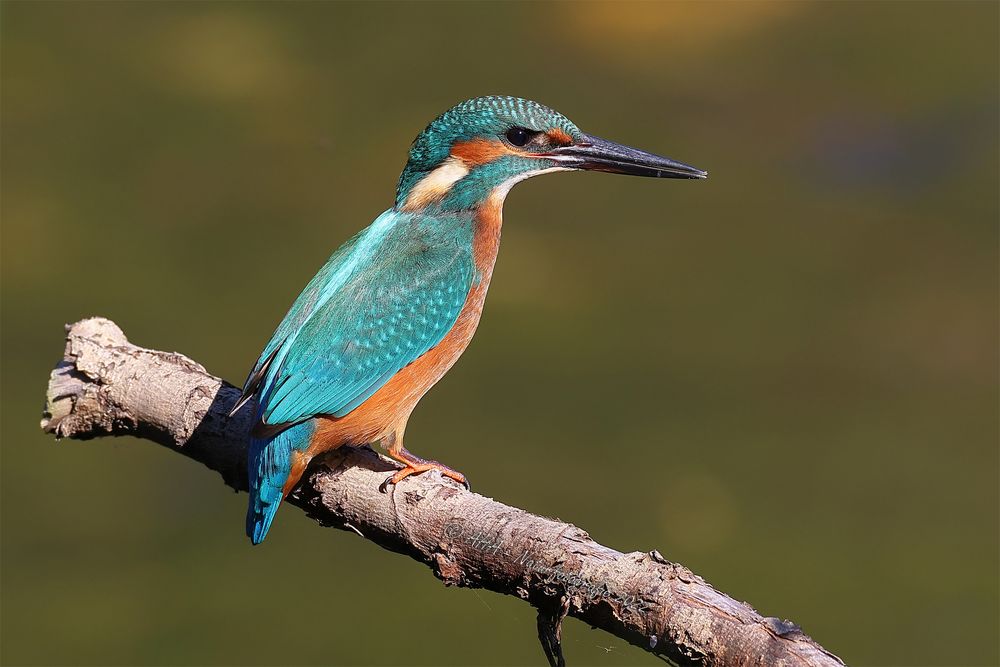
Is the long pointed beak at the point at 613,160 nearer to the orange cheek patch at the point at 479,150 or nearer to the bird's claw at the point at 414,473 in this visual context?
the orange cheek patch at the point at 479,150

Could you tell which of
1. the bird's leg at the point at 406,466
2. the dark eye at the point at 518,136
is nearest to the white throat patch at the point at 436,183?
the dark eye at the point at 518,136

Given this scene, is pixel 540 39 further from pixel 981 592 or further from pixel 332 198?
pixel 981 592

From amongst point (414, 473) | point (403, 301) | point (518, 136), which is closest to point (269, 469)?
point (414, 473)

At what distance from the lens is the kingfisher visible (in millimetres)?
1907

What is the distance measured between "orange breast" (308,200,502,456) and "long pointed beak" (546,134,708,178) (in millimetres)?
176

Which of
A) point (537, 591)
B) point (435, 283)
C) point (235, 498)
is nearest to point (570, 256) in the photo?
point (235, 498)

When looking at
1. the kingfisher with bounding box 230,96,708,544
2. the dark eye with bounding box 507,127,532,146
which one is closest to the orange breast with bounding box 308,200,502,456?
the kingfisher with bounding box 230,96,708,544

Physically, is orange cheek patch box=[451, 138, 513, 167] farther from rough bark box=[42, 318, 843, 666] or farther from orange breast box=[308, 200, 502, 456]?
rough bark box=[42, 318, 843, 666]

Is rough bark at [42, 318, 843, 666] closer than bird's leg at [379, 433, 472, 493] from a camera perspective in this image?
Yes

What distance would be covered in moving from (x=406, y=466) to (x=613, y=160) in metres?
0.70

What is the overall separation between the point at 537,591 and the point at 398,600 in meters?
2.58

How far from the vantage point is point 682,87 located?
7.07 meters

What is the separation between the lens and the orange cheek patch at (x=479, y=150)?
85.0 inches

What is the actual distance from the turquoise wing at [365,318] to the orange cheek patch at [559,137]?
0.22 m
